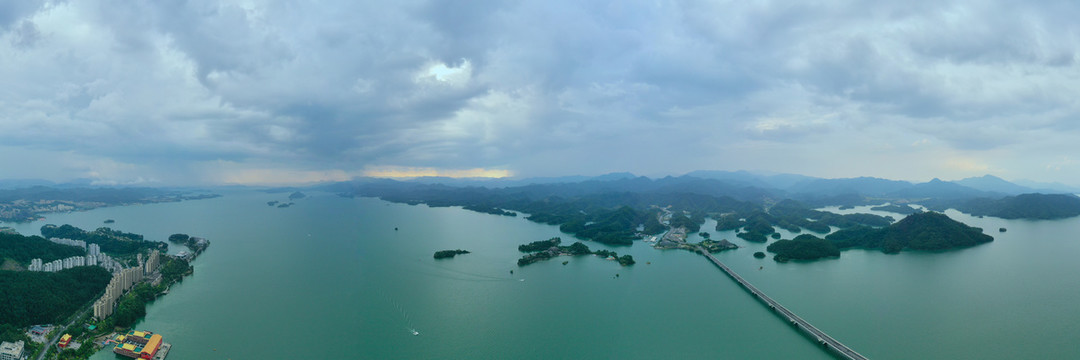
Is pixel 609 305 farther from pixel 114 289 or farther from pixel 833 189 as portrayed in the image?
pixel 833 189

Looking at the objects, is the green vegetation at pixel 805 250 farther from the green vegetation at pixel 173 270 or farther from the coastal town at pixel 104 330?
the green vegetation at pixel 173 270

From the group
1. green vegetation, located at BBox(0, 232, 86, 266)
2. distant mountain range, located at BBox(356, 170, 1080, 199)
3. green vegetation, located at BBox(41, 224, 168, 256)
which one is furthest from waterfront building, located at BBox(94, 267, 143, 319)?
distant mountain range, located at BBox(356, 170, 1080, 199)

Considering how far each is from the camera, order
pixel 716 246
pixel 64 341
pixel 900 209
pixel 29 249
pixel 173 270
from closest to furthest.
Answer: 1. pixel 64 341
2. pixel 173 270
3. pixel 29 249
4. pixel 716 246
5. pixel 900 209

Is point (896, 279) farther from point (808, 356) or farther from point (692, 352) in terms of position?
point (692, 352)

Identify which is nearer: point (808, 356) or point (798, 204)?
point (808, 356)

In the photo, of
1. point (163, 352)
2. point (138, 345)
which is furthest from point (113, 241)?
point (163, 352)

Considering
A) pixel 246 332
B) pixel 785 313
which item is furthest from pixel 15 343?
pixel 785 313

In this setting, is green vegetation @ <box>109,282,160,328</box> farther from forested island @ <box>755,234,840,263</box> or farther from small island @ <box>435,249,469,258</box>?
forested island @ <box>755,234,840,263</box>
